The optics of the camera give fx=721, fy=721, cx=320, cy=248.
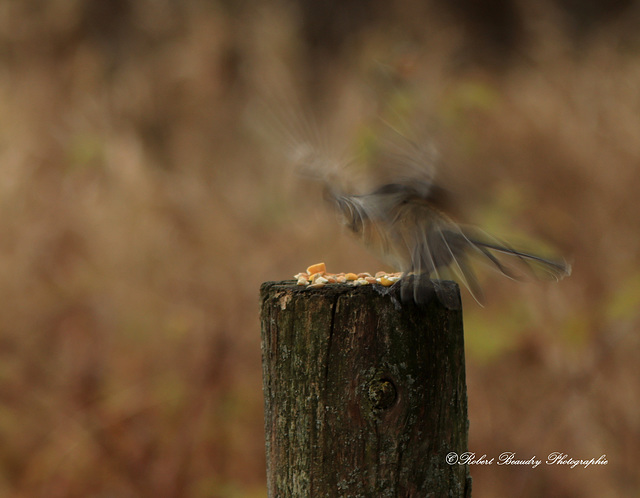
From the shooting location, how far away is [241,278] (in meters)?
3.10

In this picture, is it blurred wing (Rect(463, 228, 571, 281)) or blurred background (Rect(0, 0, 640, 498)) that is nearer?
blurred wing (Rect(463, 228, 571, 281))

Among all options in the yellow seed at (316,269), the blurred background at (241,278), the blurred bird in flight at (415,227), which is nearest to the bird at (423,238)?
the blurred bird in flight at (415,227)

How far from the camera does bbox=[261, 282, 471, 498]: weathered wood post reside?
1.21 meters

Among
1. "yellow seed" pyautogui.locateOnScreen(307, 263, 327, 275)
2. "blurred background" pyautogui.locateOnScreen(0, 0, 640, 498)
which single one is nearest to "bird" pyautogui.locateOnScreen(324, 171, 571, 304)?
"yellow seed" pyautogui.locateOnScreen(307, 263, 327, 275)

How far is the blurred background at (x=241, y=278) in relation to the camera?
2.91m

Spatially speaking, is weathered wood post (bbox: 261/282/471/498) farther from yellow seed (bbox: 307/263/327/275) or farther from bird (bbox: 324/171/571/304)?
yellow seed (bbox: 307/263/327/275)

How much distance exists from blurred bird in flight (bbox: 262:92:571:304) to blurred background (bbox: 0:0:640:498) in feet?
3.11

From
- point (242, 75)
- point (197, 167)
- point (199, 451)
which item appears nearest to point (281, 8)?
point (242, 75)

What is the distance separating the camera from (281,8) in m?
4.59

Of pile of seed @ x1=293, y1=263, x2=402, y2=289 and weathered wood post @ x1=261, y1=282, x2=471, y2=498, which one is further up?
pile of seed @ x1=293, y1=263, x2=402, y2=289

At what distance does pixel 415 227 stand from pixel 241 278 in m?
1.87

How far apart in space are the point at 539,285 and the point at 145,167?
6.39ft

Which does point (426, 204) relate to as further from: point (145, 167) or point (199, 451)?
point (145, 167)

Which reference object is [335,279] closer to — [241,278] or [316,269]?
[316,269]
